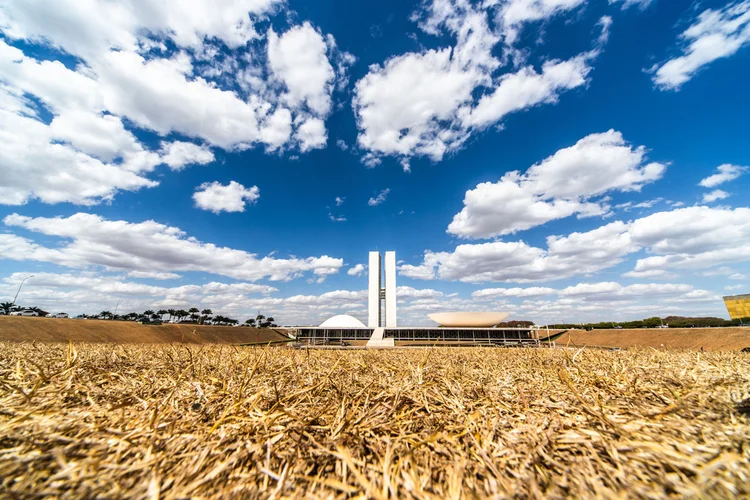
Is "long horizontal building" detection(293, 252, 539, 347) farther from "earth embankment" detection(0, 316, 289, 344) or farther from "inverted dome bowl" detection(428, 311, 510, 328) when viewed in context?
"earth embankment" detection(0, 316, 289, 344)

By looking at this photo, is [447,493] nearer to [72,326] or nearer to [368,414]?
[368,414]

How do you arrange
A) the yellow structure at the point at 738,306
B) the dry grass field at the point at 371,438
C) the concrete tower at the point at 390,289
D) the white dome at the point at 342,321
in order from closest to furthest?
1. the dry grass field at the point at 371,438
2. the yellow structure at the point at 738,306
3. the concrete tower at the point at 390,289
4. the white dome at the point at 342,321

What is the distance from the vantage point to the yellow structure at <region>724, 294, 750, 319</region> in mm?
63978

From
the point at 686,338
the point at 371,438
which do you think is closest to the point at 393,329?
the point at 686,338

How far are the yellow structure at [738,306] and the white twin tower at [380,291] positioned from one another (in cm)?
7867

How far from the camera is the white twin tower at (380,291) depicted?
91562 millimetres

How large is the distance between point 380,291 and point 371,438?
96.0m

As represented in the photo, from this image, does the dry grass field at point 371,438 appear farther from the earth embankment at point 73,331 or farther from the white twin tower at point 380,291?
the white twin tower at point 380,291

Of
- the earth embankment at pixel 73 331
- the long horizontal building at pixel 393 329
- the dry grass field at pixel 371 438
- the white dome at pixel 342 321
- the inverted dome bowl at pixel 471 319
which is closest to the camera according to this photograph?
the dry grass field at pixel 371 438

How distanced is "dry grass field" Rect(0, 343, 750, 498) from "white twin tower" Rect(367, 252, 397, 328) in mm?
90042

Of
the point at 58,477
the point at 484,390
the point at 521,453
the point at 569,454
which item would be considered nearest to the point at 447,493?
the point at 521,453

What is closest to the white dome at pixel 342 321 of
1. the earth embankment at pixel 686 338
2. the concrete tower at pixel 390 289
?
the concrete tower at pixel 390 289

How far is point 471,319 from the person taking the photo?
279ft

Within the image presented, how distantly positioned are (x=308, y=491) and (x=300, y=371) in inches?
68.5
